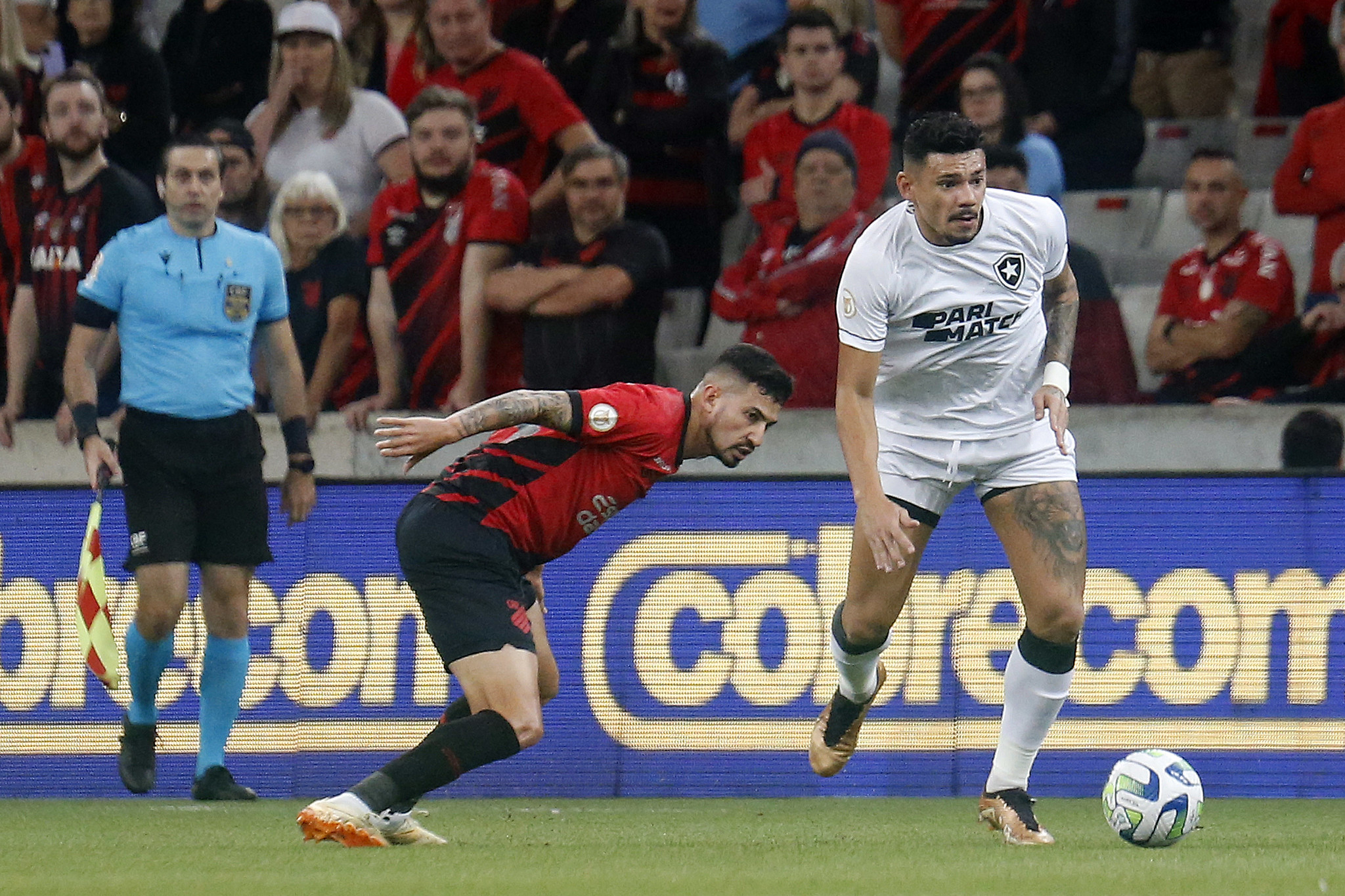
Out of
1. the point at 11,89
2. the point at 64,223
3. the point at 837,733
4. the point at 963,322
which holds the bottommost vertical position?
the point at 837,733

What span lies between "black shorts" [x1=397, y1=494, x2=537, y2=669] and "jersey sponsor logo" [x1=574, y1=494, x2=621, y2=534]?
243 mm

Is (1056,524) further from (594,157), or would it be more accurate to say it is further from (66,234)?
(66,234)

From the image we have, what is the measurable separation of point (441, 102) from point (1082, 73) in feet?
11.7

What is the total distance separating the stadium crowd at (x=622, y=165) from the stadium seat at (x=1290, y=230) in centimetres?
3

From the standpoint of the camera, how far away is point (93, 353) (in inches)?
314

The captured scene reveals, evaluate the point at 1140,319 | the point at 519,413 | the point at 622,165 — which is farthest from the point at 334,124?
the point at 519,413

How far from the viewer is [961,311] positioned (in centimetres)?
614

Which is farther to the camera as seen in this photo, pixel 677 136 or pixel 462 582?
pixel 677 136

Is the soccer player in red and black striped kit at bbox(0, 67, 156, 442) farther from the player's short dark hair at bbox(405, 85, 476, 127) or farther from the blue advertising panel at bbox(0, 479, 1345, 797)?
the player's short dark hair at bbox(405, 85, 476, 127)

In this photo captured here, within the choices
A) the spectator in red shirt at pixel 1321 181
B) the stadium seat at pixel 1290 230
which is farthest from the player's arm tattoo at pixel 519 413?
the stadium seat at pixel 1290 230

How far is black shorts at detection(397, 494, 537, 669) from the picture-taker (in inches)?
227

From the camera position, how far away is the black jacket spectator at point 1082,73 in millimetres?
10688

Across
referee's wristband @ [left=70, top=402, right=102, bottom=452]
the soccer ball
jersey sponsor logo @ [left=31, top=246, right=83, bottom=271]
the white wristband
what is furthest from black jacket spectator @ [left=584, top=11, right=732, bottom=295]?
the soccer ball

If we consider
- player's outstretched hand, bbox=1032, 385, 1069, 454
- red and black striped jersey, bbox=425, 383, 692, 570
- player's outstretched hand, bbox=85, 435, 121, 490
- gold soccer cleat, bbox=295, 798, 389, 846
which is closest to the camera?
gold soccer cleat, bbox=295, 798, 389, 846
